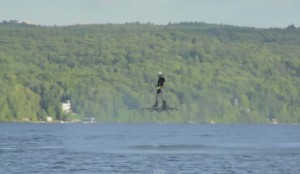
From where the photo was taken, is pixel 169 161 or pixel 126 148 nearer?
pixel 169 161

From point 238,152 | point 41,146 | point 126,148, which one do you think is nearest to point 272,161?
point 238,152

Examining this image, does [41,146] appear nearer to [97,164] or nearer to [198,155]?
[198,155]

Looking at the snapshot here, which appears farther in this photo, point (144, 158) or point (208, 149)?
point (208, 149)

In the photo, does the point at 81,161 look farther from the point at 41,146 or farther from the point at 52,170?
the point at 41,146

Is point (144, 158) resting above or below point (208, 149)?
below

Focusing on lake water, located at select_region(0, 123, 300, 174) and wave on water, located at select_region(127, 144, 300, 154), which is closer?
lake water, located at select_region(0, 123, 300, 174)

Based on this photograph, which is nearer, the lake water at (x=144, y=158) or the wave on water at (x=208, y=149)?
the lake water at (x=144, y=158)

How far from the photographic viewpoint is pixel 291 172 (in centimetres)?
10981

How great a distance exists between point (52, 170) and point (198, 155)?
27307mm

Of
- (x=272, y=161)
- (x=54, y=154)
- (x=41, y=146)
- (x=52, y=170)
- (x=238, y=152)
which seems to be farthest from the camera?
(x=41, y=146)

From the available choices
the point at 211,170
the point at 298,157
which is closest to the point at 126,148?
the point at 298,157

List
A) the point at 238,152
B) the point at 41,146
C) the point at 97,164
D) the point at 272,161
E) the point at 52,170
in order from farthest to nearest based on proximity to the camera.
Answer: the point at 41,146 → the point at 238,152 → the point at 272,161 → the point at 97,164 → the point at 52,170

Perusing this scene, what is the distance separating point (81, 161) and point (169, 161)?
27.7 feet

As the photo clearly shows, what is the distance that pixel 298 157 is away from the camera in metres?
130
